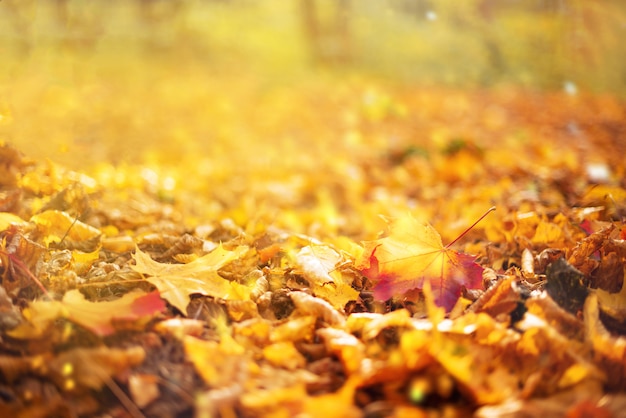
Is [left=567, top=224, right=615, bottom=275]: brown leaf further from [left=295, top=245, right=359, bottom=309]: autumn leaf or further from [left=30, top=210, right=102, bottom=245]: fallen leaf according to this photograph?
[left=30, top=210, right=102, bottom=245]: fallen leaf

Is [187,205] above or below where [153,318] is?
below

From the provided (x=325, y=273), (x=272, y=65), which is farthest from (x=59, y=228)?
(x=272, y=65)

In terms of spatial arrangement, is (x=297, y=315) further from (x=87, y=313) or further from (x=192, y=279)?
(x=87, y=313)

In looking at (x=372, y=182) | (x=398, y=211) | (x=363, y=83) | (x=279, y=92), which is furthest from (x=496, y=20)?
(x=398, y=211)

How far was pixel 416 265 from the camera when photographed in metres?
1.20

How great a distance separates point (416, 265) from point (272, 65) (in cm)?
930

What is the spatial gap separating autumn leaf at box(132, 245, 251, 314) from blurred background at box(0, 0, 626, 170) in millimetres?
3110

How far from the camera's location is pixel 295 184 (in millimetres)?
3770

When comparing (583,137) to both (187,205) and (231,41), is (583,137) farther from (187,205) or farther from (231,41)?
(231,41)

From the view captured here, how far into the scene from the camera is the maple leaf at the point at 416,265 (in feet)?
3.84

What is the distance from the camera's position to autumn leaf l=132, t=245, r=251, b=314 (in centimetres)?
112

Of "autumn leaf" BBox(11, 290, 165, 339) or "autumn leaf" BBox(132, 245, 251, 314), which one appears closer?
"autumn leaf" BBox(11, 290, 165, 339)

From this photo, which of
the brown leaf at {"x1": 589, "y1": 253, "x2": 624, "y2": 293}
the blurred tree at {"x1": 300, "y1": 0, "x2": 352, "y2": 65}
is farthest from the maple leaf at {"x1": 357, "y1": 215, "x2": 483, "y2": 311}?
the blurred tree at {"x1": 300, "y1": 0, "x2": 352, "y2": 65}

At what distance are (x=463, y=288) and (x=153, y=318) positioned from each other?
0.67m
